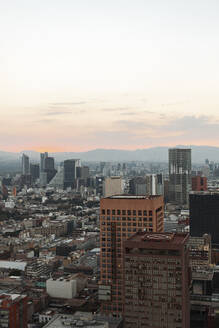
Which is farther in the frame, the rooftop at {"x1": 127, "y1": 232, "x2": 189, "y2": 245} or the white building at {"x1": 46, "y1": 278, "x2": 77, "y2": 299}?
the white building at {"x1": 46, "y1": 278, "x2": 77, "y2": 299}

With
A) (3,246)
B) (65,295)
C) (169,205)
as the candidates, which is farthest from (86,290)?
(169,205)

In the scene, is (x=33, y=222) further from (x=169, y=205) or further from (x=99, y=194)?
(x=99, y=194)

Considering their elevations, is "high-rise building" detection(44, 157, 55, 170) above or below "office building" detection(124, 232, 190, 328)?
above

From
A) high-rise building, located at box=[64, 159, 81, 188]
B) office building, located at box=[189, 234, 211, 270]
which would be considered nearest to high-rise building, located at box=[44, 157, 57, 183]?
high-rise building, located at box=[64, 159, 81, 188]

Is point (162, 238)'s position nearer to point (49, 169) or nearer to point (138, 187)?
point (138, 187)

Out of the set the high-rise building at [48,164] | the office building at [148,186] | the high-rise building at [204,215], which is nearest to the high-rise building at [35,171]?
the high-rise building at [48,164]

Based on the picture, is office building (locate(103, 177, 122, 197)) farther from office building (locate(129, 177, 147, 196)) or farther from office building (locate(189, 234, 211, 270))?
office building (locate(189, 234, 211, 270))

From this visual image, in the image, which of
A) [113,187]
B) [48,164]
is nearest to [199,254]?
[113,187]
